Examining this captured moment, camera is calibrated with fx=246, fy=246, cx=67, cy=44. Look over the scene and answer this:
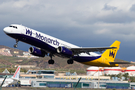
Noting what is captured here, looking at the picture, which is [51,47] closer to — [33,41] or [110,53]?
[33,41]

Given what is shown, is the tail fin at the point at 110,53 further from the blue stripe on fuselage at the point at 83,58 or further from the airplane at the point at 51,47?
the blue stripe on fuselage at the point at 83,58

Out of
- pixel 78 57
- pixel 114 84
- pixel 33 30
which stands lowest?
pixel 114 84

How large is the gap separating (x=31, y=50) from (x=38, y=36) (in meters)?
6.68

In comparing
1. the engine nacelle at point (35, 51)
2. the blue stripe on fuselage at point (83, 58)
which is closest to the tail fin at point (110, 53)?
the blue stripe on fuselage at point (83, 58)

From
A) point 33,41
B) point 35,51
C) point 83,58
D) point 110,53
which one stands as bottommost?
point 83,58

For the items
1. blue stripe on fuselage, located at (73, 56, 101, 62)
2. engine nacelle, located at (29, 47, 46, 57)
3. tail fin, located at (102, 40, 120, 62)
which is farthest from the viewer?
tail fin, located at (102, 40, 120, 62)

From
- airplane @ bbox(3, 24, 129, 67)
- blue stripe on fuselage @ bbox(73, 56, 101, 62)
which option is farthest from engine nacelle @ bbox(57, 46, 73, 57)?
blue stripe on fuselage @ bbox(73, 56, 101, 62)

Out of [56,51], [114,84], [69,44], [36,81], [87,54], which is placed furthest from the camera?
[114,84]

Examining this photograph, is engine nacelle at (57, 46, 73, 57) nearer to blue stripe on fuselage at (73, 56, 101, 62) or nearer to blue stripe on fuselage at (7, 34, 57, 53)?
blue stripe on fuselage at (7, 34, 57, 53)

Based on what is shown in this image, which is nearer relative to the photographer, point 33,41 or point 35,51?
point 33,41

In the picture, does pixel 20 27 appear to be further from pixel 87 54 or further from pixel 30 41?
pixel 87 54

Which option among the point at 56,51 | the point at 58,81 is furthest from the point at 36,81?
the point at 56,51

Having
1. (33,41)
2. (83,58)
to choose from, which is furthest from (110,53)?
(33,41)

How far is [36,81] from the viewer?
128 meters
